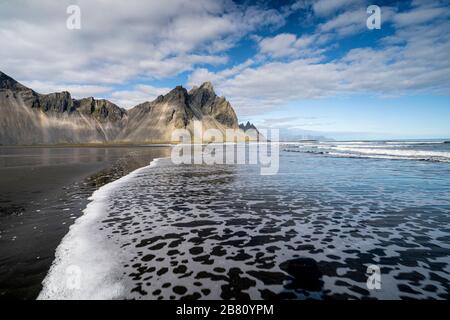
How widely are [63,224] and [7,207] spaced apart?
493cm

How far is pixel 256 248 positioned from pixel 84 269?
16.3 feet

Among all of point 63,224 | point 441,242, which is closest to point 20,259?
point 63,224

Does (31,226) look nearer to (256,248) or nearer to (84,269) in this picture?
(84,269)

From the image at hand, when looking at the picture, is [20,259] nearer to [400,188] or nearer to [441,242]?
[441,242]

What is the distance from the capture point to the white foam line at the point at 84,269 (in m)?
6.27

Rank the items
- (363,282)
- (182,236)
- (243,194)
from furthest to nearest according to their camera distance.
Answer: (243,194)
(182,236)
(363,282)

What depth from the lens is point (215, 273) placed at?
23.4ft

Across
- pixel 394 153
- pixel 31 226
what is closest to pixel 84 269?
pixel 31 226

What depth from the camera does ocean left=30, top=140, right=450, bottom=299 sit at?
6.43 meters

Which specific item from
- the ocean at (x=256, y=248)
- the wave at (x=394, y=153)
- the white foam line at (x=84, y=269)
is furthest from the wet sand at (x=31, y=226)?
the wave at (x=394, y=153)

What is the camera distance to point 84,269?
24.3ft

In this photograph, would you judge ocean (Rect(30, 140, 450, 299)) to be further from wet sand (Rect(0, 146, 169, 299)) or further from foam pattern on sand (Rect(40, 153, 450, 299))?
wet sand (Rect(0, 146, 169, 299))

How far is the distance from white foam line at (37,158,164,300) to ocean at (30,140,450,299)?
0.02m

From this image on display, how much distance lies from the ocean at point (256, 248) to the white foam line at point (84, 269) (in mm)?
25
